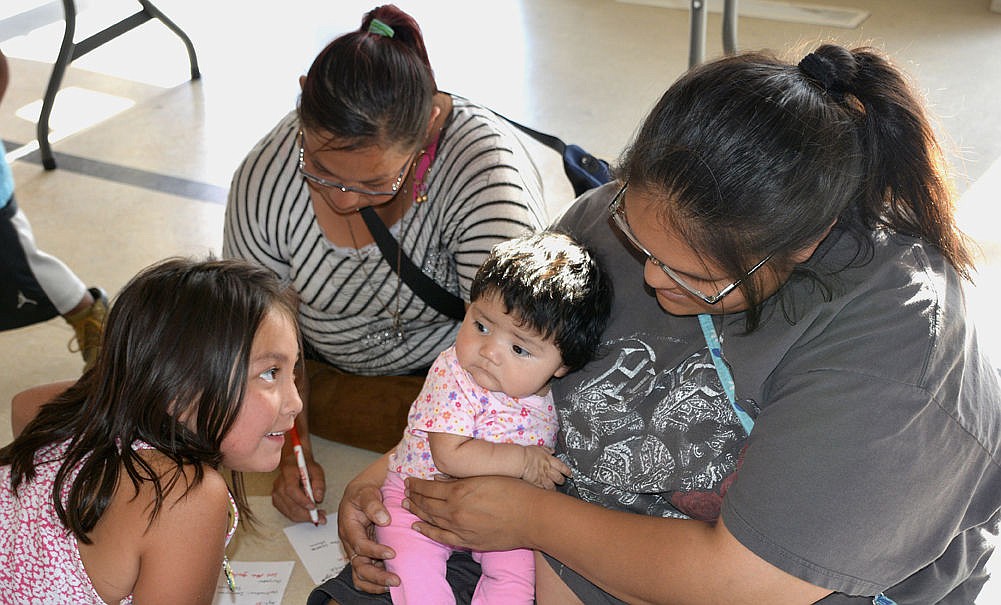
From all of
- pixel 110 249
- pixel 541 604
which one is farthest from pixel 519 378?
pixel 110 249

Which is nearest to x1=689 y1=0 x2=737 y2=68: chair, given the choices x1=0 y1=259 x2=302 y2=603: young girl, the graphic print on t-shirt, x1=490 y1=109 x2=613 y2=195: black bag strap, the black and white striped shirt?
x1=490 y1=109 x2=613 y2=195: black bag strap

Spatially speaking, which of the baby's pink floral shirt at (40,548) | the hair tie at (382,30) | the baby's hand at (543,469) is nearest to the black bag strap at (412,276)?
the hair tie at (382,30)

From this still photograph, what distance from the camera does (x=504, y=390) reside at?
1.93m

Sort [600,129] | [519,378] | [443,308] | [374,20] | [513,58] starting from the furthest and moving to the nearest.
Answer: [513,58], [600,129], [443,308], [374,20], [519,378]

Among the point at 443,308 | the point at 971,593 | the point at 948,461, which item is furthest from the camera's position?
the point at 443,308

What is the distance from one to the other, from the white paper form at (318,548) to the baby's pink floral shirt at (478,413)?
646 millimetres

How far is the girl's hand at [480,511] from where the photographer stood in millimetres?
1798

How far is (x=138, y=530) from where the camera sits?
170 cm

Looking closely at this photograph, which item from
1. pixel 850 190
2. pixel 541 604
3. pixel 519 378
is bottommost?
pixel 541 604

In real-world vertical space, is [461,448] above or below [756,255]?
below

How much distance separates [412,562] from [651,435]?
1.75 feet

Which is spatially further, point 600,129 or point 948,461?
point 600,129

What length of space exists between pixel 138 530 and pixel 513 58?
12.5 feet

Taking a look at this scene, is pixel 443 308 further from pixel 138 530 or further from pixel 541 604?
pixel 138 530
